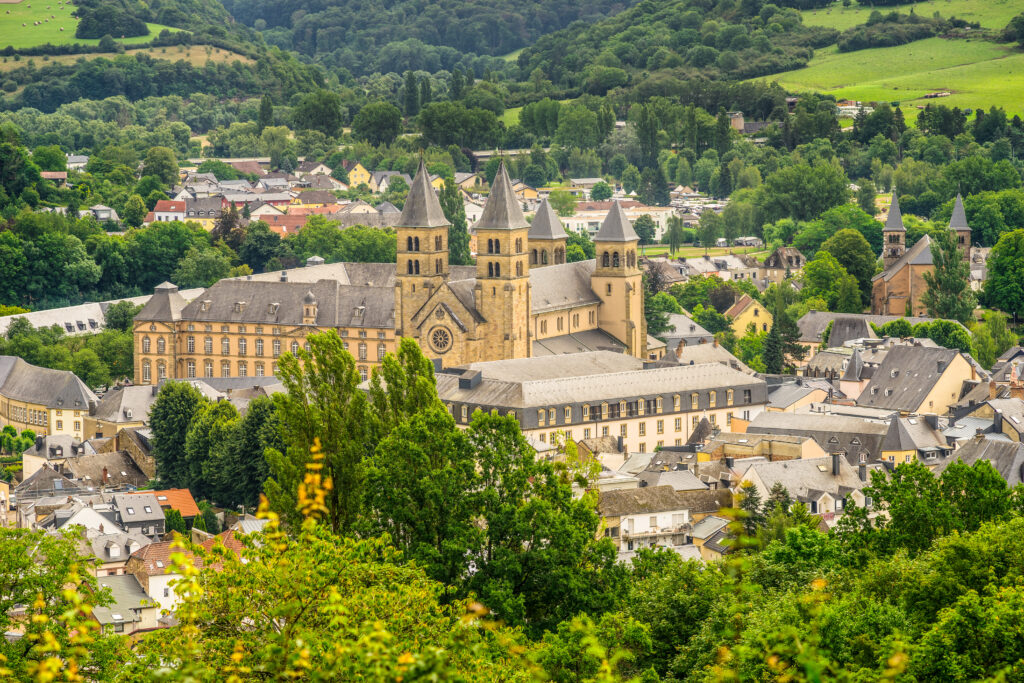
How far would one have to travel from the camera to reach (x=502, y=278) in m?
95.6

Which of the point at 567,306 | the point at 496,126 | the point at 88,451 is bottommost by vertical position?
the point at 88,451

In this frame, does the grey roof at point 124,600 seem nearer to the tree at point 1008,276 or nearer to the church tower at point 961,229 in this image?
the tree at point 1008,276

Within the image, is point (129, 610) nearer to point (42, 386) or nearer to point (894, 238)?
point (42, 386)

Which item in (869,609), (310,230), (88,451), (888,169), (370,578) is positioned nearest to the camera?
(370,578)

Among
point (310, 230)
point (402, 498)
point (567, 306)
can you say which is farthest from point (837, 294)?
point (402, 498)

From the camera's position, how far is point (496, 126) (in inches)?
7756

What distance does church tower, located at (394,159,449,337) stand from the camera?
98.4m

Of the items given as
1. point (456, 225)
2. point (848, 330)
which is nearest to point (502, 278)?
point (848, 330)

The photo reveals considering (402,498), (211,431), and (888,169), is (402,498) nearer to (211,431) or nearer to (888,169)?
(211,431)

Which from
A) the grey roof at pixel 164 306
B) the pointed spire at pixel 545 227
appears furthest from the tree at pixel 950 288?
the grey roof at pixel 164 306

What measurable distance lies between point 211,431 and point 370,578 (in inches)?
2157

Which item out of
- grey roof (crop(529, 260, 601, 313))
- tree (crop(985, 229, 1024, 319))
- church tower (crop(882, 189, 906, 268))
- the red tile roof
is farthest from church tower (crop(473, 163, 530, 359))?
church tower (crop(882, 189, 906, 268))

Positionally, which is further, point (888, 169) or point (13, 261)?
point (888, 169)

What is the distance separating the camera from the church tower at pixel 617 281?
102875 mm
